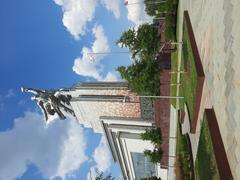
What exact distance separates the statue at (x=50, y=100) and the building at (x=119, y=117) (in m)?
1.31

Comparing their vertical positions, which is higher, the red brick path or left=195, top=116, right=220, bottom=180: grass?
the red brick path

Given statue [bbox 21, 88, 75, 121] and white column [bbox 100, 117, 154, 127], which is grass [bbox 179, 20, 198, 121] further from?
statue [bbox 21, 88, 75, 121]

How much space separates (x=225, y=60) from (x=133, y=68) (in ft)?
85.0

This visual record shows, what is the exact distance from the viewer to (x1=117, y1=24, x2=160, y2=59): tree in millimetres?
43969

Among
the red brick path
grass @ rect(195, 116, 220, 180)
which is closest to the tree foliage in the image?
the red brick path

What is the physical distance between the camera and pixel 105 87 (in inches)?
1971

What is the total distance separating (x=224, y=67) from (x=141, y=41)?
98.2 ft

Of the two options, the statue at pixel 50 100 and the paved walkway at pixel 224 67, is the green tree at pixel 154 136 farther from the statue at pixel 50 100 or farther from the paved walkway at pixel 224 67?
the paved walkway at pixel 224 67

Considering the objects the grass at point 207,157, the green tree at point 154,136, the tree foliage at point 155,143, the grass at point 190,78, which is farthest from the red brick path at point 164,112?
the grass at point 207,157

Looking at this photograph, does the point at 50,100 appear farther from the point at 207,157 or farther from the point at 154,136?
the point at 207,157

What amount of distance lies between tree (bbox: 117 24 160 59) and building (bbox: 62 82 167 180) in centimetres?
487

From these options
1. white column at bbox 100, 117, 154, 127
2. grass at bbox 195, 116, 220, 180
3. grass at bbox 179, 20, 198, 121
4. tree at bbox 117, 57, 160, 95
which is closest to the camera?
grass at bbox 195, 116, 220, 180

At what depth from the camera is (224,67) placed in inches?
580

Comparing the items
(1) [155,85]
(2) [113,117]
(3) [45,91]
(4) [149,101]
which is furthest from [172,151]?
(3) [45,91]
